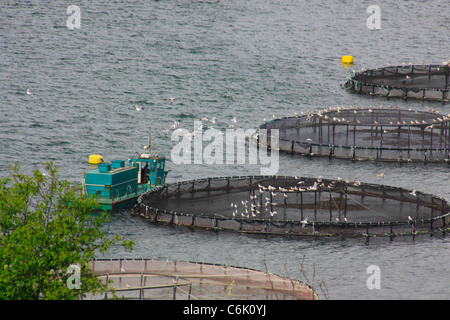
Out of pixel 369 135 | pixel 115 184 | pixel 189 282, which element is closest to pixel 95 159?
pixel 115 184

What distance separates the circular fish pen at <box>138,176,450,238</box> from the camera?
368 feet

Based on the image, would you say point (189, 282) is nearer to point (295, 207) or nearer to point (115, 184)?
point (295, 207)

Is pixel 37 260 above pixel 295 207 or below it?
above

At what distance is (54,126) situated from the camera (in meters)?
180

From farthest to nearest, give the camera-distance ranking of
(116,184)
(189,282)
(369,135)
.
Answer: (369,135) < (116,184) < (189,282)

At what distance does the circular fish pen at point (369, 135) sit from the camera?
503 feet

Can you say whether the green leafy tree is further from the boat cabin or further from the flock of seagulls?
the flock of seagulls

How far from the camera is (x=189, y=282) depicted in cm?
8600

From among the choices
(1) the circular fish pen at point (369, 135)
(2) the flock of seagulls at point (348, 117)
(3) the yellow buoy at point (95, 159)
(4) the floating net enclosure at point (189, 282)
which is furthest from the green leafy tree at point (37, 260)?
(2) the flock of seagulls at point (348, 117)

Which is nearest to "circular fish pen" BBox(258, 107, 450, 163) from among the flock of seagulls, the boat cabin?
the flock of seagulls

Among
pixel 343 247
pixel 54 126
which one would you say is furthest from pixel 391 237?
pixel 54 126

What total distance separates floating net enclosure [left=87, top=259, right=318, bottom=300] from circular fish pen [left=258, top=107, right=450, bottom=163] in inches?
2543

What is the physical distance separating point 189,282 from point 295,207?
35.1 metres

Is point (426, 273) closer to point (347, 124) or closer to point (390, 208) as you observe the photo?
point (390, 208)
